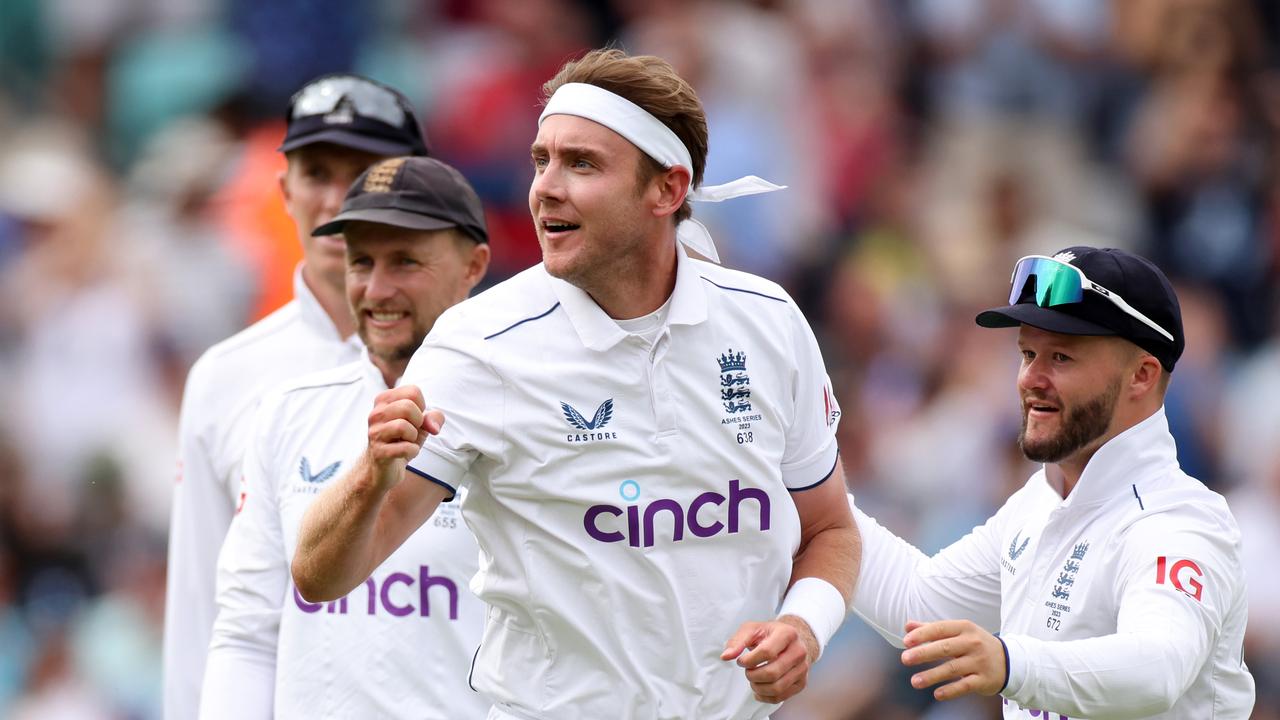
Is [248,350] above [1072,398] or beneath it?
above

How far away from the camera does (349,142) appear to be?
6.61 m

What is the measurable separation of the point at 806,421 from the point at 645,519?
591 millimetres

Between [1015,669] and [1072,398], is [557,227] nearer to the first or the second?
[1072,398]

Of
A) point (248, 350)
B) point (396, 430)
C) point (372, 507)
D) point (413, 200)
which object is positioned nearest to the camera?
point (396, 430)

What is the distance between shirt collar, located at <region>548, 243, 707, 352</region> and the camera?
4.92 m

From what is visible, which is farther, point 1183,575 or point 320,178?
point 320,178

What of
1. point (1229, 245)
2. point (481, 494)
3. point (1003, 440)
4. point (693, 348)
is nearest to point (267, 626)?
point (481, 494)

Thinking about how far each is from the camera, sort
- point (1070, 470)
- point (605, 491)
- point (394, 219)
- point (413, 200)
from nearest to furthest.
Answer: point (605, 491), point (1070, 470), point (394, 219), point (413, 200)

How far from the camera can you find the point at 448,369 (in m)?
4.79

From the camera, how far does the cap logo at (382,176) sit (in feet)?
18.9

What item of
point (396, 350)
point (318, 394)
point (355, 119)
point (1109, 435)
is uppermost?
point (355, 119)

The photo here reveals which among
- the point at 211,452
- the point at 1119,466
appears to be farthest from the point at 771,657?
the point at 211,452

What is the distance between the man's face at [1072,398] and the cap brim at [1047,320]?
72 millimetres

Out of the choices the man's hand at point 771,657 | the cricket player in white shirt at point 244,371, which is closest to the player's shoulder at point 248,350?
the cricket player in white shirt at point 244,371
